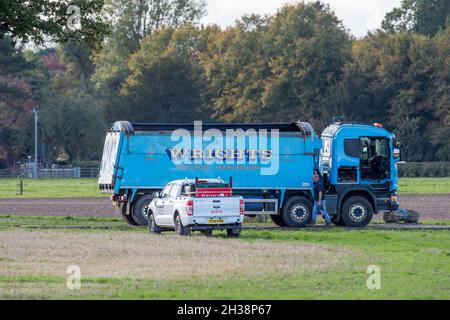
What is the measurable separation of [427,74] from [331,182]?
244 ft

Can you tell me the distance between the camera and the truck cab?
133ft

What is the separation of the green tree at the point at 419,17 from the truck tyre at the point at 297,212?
93.6 metres

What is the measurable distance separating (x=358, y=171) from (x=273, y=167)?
2.88m

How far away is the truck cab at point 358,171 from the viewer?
40438 millimetres

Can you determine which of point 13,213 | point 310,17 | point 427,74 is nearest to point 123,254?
point 13,213

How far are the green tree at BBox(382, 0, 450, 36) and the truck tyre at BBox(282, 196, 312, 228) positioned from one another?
93.6 m

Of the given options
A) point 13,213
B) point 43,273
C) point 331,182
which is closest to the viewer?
point 43,273

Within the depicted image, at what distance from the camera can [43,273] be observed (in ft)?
75.5

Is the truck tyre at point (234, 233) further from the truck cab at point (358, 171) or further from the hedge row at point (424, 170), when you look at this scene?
the hedge row at point (424, 170)

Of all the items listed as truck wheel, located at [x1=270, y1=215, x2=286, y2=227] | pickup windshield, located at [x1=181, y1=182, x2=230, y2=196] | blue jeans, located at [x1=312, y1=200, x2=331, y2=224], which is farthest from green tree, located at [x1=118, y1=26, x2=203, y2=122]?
pickup windshield, located at [x1=181, y1=182, x2=230, y2=196]

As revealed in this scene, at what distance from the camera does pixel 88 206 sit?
54969 millimetres
